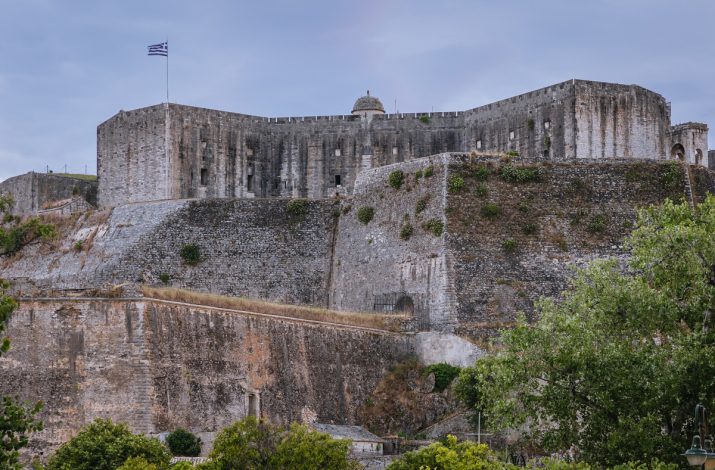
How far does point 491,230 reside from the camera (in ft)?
184

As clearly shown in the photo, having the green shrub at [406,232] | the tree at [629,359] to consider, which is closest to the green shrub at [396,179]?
the green shrub at [406,232]

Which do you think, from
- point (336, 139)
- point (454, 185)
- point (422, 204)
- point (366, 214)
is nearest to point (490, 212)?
point (454, 185)

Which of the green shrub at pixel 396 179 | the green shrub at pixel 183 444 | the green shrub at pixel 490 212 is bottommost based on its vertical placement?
the green shrub at pixel 183 444

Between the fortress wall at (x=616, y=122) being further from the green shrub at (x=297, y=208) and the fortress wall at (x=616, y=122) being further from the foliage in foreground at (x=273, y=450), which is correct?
the foliage in foreground at (x=273, y=450)

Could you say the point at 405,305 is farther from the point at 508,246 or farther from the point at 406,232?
the point at 508,246

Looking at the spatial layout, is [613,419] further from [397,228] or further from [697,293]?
[397,228]

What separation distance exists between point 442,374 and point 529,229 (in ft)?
26.2

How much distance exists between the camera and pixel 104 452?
39.7 metres

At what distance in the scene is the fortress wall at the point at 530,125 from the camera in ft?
213

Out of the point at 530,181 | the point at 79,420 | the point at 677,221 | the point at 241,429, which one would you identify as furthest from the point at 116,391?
the point at 530,181

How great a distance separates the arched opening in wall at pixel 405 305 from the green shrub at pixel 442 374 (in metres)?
4.64

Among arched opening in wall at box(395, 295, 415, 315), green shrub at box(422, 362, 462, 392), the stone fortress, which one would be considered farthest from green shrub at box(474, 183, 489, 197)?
green shrub at box(422, 362, 462, 392)

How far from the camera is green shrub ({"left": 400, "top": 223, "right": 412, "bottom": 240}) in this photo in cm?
5712

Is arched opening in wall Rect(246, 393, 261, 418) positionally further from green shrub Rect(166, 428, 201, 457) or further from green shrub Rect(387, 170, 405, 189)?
green shrub Rect(387, 170, 405, 189)
